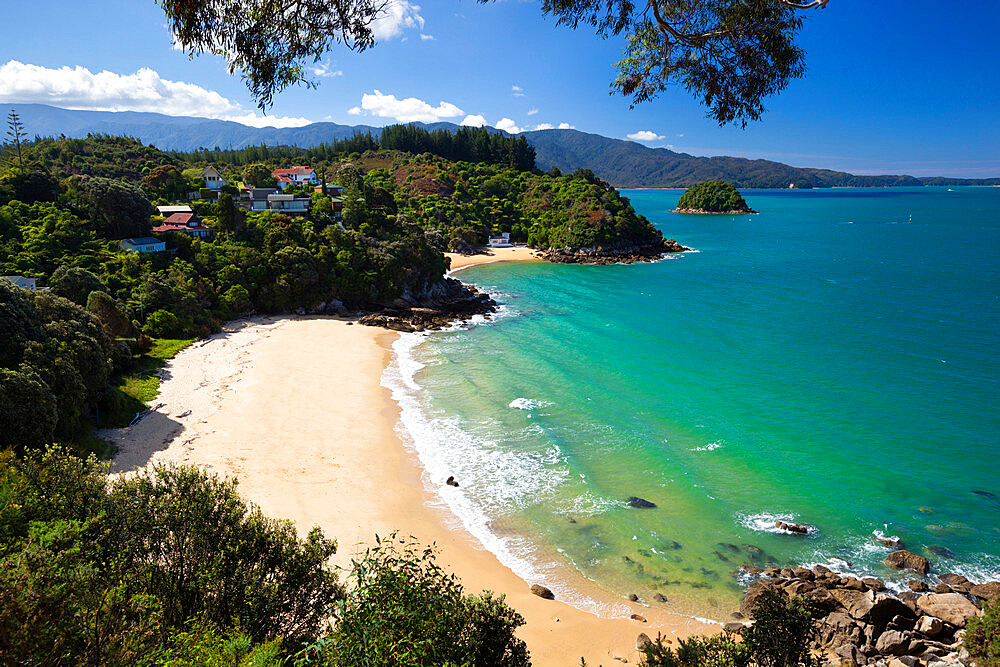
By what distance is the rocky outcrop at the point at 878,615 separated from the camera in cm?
1465

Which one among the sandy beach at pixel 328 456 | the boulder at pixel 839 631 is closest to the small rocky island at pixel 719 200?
the sandy beach at pixel 328 456

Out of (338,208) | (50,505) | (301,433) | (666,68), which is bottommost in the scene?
(301,433)

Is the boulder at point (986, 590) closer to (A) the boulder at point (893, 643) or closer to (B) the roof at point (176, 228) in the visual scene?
(A) the boulder at point (893, 643)

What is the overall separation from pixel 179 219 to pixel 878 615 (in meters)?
64.8

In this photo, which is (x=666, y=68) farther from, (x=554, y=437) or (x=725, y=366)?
(x=725, y=366)

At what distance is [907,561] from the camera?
730 inches

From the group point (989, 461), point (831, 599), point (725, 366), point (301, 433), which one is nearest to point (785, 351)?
point (725, 366)

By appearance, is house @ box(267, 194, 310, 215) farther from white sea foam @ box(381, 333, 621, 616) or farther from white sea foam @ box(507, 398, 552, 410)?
white sea foam @ box(507, 398, 552, 410)

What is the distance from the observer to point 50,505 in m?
11.6

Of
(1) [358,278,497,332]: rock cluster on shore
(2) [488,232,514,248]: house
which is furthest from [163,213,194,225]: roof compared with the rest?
(2) [488,232,514,248]: house

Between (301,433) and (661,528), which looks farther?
(301,433)

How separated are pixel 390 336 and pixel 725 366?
30.0 m

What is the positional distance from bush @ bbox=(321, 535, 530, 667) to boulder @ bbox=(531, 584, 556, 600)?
5786mm

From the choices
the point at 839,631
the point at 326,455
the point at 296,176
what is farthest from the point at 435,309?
the point at 296,176
